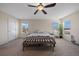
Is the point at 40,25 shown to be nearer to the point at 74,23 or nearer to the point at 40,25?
the point at 40,25

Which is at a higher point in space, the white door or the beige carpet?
the white door

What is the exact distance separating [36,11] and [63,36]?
3.60 feet

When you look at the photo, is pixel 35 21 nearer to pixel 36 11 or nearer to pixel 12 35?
pixel 36 11

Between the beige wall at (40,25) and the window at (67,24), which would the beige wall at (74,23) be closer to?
the window at (67,24)

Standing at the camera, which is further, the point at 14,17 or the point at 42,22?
the point at 42,22

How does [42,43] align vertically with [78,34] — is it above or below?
below

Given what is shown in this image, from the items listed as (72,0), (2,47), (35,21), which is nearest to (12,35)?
(2,47)

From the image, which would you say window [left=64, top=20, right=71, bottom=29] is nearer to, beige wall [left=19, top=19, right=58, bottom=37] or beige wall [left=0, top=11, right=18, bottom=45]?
Answer: beige wall [left=19, top=19, right=58, bottom=37]

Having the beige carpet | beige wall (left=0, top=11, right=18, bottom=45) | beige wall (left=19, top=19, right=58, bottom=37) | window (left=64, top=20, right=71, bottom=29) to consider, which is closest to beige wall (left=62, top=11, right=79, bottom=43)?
window (left=64, top=20, right=71, bottom=29)

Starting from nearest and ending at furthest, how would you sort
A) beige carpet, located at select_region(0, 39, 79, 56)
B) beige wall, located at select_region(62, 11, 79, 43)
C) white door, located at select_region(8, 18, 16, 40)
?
beige wall, located at select_region(62, 11, 79, 43), beige carpet, located at select_region(0, 39, 79, 56), white door, located at select_region(8, 18, 16, 40)

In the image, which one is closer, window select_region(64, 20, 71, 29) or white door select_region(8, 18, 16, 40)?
window select_region(64, 20, 71, 29)

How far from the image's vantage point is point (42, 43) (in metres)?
3.56

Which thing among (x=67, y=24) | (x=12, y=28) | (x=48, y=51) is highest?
(x=67, y=24)

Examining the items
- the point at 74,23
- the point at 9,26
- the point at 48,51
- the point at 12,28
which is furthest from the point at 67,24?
the point at 9,26
